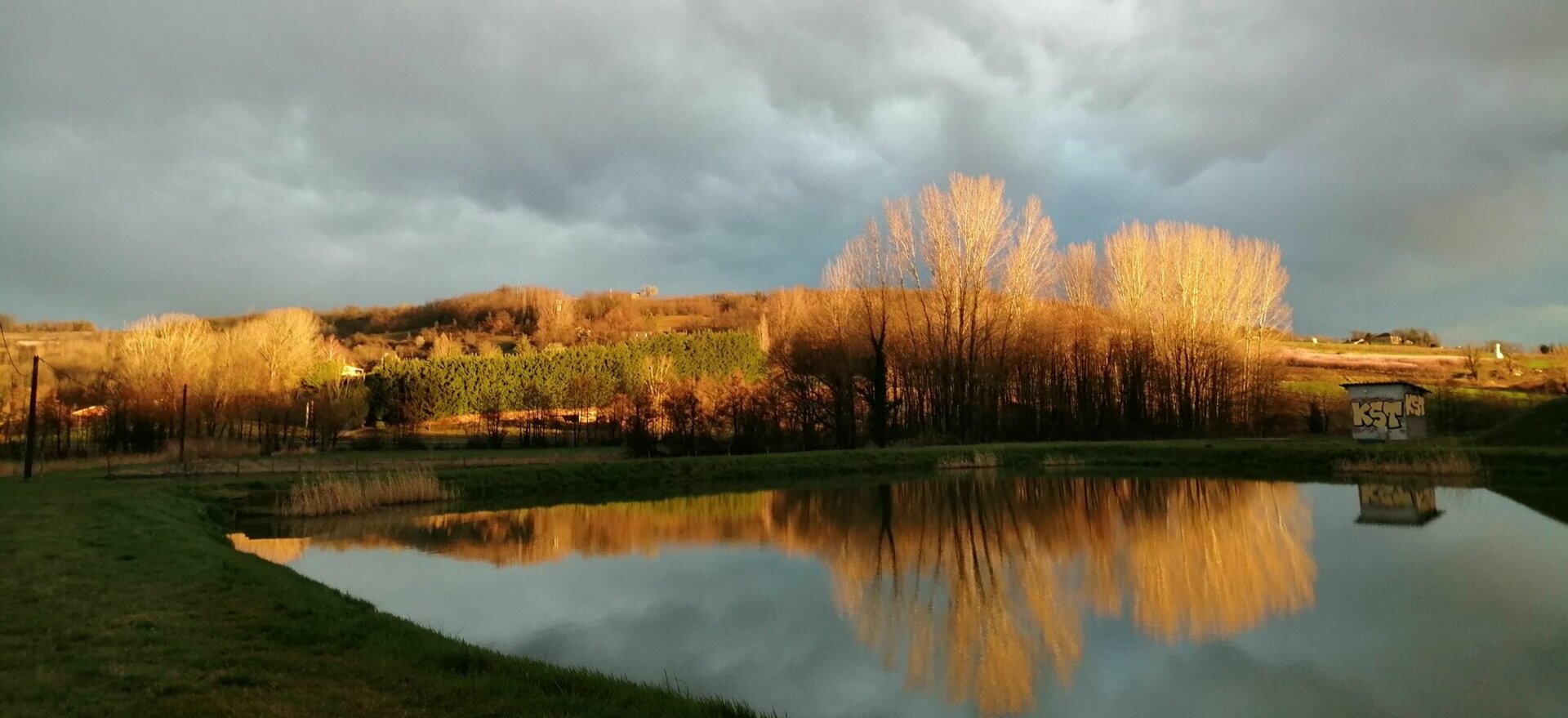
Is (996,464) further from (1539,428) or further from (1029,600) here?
(1029,600)

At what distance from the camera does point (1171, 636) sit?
7.45m

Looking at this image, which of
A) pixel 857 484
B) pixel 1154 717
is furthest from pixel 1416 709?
pixel 857 484

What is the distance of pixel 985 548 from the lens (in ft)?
41.3

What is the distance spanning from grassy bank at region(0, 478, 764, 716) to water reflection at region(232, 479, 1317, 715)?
300 cm

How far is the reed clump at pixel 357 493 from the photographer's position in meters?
18.6

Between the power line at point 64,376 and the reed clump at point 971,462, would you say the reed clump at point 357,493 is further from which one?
the power line at point 64,376

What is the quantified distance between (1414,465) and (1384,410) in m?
7.67

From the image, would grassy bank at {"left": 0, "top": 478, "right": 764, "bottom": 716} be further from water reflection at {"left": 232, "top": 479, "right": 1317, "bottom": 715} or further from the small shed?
the small shed

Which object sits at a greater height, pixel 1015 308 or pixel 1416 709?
pixel 1015 308

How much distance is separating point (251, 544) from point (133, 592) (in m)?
7.24

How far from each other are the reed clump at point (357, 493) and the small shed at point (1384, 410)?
27.8 m

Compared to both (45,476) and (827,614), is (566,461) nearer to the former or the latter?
(45,476)

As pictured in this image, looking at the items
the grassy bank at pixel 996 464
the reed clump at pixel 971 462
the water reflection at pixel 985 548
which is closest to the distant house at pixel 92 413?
the grassy bank at pixel 996 464

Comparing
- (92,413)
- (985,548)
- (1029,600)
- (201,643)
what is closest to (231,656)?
(201,643)
